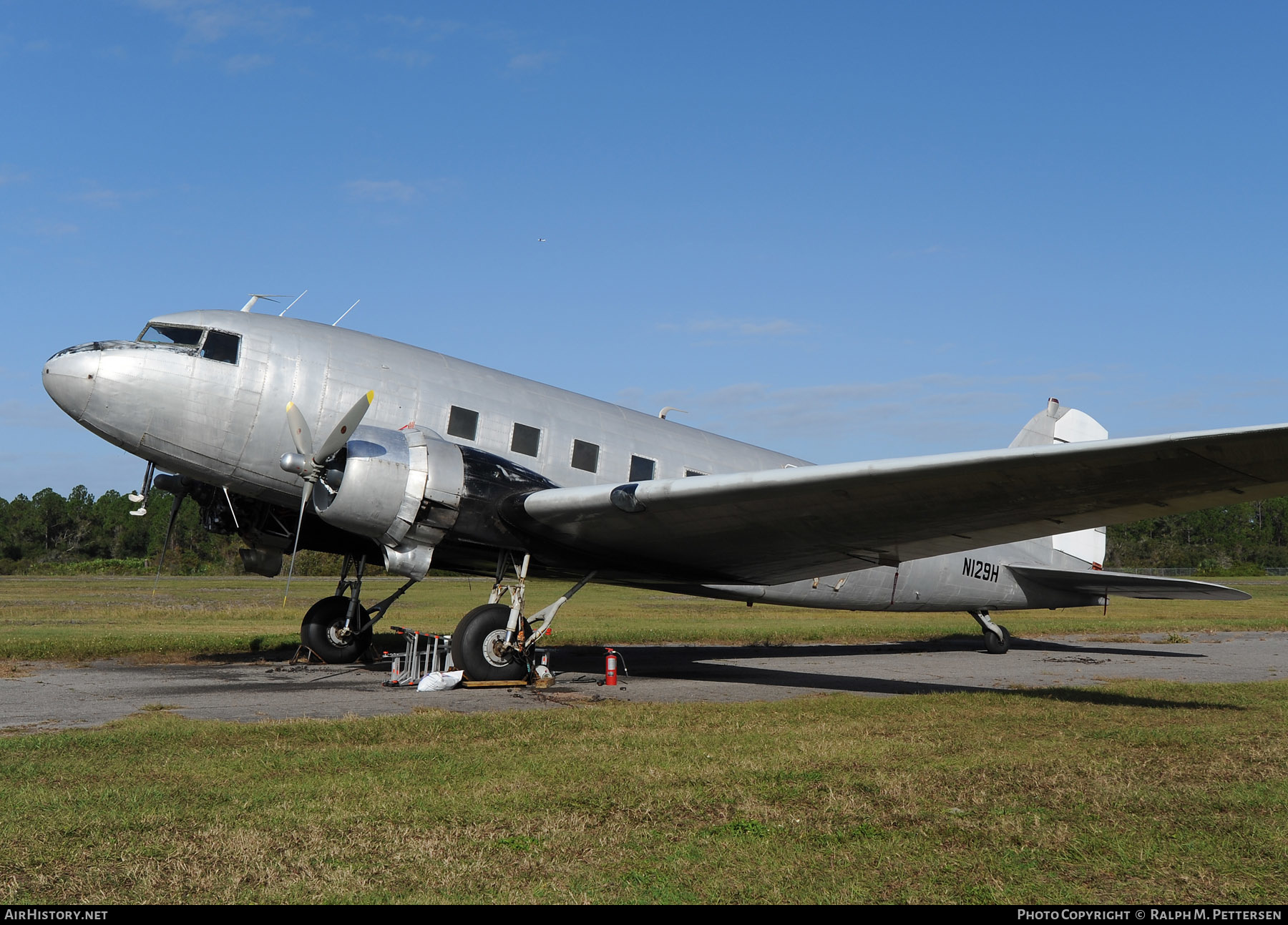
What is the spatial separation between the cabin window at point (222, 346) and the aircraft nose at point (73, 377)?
1.25 m

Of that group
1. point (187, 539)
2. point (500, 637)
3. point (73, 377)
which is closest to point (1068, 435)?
point (500, 637)

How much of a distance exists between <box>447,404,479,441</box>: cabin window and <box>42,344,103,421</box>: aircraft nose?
4429 mm

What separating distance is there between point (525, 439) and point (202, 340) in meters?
4.46

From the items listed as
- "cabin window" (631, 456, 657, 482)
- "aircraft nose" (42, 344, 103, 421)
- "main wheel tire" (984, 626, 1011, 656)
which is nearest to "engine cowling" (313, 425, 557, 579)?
"cabin window" (631, 456, 657, 482)

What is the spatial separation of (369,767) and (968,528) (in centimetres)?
785

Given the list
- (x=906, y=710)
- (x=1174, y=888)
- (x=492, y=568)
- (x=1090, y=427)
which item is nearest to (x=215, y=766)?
(x=1174, y=888)

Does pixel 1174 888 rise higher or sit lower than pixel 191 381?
lower

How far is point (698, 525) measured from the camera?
1196cm

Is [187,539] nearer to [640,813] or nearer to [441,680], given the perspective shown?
[441,680]

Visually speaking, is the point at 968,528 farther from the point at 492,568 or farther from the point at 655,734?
the point at 492,568

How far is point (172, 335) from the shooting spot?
12.8m

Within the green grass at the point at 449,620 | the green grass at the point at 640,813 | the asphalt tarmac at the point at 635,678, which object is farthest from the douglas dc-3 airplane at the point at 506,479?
the green grass at the point at 449,620

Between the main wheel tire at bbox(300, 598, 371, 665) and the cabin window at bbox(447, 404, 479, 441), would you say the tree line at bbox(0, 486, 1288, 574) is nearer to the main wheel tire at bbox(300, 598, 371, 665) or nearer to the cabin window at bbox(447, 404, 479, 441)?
the main wheel tire at bbox(300, 598, 371, 665)

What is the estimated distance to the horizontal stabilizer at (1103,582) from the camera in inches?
733
